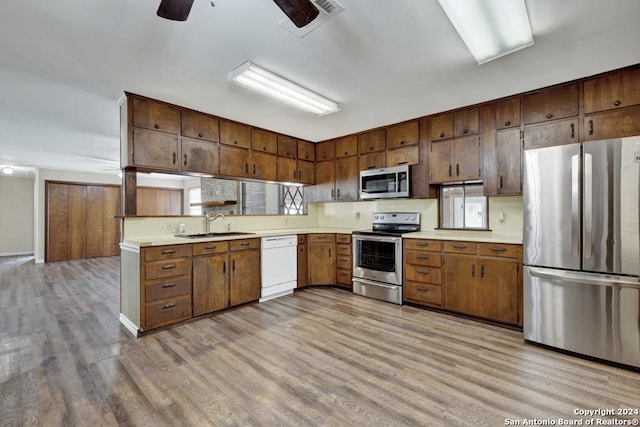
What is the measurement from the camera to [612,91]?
8.74ft

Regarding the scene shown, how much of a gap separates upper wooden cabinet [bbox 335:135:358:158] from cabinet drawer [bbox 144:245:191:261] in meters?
2.82

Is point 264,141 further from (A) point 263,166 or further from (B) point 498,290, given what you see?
(B) point 498,290

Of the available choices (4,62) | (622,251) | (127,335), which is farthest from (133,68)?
(622,251)

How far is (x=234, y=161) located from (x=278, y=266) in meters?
1.58

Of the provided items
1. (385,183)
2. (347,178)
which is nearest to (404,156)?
(385,183)

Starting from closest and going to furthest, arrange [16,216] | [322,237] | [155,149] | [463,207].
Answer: [155,149]
[463,207]
[322,237]
[16,216]

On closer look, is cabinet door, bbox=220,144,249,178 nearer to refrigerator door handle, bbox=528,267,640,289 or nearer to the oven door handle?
the oven door handle

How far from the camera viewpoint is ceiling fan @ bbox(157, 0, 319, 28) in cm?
139

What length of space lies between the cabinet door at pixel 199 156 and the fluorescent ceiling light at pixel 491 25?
116 inches

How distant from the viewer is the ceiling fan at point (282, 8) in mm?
1393

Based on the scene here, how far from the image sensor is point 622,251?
7.38 feet

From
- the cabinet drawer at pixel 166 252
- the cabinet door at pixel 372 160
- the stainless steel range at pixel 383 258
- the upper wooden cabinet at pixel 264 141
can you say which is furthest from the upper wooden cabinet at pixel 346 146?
the cabinet drawer at pixel 166 252

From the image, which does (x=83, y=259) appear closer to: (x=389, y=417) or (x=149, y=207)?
(x=149, y=207)

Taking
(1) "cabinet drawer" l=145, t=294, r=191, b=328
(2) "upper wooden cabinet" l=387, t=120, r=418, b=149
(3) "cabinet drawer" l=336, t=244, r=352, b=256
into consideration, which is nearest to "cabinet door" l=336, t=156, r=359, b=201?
(2) "upper wooden cabinet" l=387, t=120, r=418, b=149
